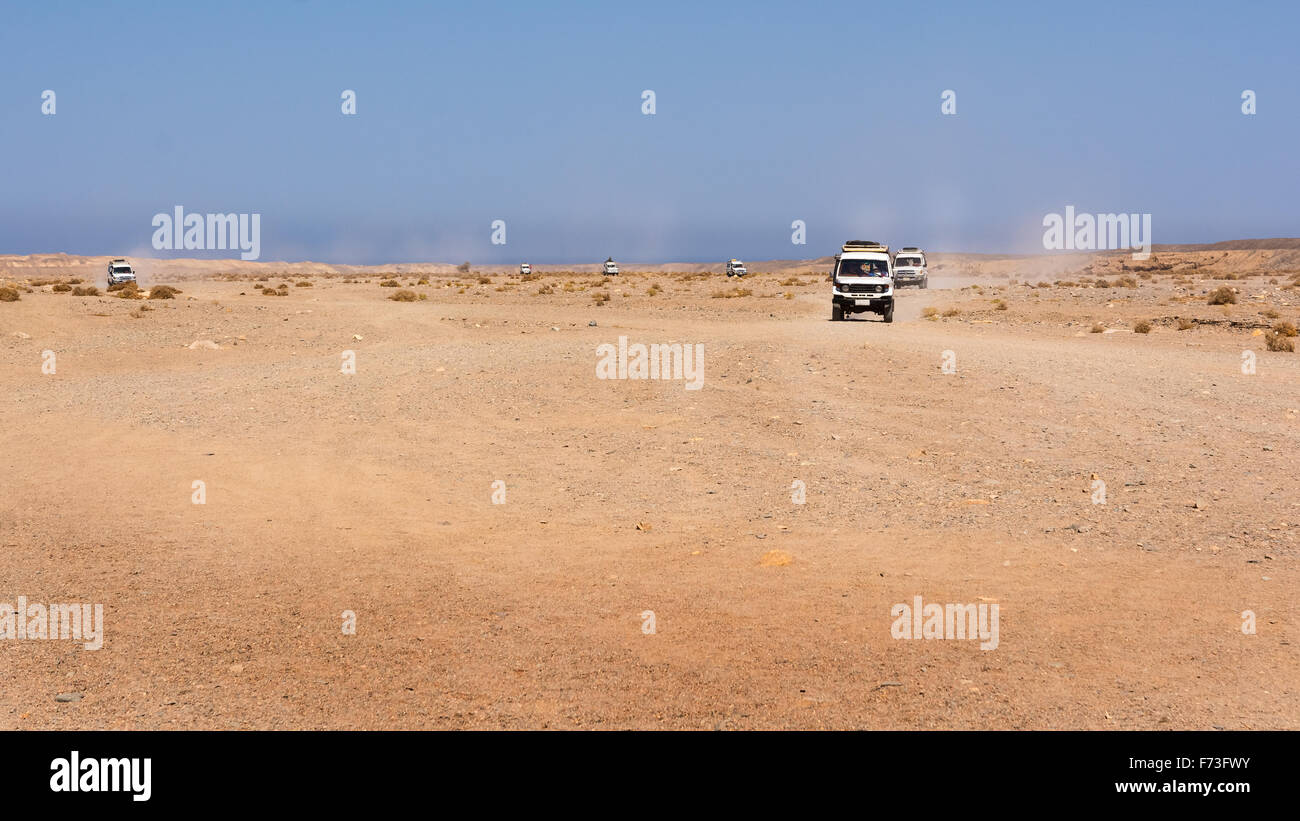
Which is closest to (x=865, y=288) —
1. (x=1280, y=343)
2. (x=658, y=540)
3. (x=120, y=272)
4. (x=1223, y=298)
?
(x=1280, y=343)

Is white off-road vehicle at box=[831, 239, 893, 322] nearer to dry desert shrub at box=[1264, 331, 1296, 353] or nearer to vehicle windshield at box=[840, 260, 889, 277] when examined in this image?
vehicle windshield at box=[840, 260, 889, 277]

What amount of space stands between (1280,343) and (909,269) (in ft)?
96.4

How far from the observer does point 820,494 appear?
10047 millimetres

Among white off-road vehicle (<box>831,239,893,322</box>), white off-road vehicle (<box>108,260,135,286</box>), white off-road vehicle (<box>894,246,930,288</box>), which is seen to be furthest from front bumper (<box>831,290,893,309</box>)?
white off-road vehicle (<box>108,260,135,286</box>)

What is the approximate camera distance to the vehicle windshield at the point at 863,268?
29.5m

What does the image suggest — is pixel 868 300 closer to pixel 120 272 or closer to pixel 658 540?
pixel 658 540

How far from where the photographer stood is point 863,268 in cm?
2972

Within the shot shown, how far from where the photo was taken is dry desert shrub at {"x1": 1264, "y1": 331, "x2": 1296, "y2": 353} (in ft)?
69.5

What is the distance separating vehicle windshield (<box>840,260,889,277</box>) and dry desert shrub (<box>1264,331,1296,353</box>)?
1035cm

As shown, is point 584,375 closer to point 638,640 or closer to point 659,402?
point 659,402

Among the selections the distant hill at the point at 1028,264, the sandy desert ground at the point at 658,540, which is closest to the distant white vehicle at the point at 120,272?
the distant hill at the point at 1028,264

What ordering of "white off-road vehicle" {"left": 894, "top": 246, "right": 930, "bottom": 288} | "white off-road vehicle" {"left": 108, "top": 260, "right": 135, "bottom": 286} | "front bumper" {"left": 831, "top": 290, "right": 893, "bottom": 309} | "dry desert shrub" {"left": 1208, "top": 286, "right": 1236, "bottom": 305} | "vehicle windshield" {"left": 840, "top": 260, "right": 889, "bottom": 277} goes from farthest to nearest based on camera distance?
1. "white off-road vehicle" {"left": 108, "top": 260, "right": 135, "bottom": 286}
2. "white off-road vehicle" {"left": 894, "top": 246, "right": 930, "bottom": 288}
3. "dry desert shrub" {"left": 1208, "top": 286, "right": 1236, "bottom": 305}
4. "vehicle windshield" {"left": 840, "top": 260, "right": 889, "bottom": 277}
5. "front bumper" {"left": 831, "top": 290, "right": 893, "bottom": 309}

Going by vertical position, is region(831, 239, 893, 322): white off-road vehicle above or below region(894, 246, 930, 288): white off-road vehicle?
below
